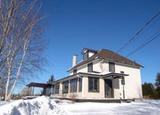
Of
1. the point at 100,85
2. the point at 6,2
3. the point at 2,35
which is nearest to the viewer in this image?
the point at 2,35

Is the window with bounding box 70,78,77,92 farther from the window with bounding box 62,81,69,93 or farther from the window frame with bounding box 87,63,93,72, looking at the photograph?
the window frame with bounding box 87,63,93,72

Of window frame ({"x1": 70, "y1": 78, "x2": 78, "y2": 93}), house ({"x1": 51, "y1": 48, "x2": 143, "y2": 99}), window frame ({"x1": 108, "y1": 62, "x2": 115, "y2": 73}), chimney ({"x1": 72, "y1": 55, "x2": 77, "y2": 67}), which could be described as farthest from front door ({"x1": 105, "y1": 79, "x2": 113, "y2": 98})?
chimney ({"x1": 72, "y1": 55, "x2": 77, "y2": 67})

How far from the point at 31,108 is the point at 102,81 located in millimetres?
16852

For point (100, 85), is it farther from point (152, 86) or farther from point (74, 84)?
point (152, 86)

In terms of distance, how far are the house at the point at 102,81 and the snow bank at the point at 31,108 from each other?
13695mm

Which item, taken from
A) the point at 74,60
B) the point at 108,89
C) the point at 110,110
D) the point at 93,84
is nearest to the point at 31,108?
the point at 110,110

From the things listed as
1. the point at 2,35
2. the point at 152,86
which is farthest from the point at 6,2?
the point at 152,86

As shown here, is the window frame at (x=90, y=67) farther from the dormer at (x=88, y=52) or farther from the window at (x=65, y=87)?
the window at (x=65, y=87)

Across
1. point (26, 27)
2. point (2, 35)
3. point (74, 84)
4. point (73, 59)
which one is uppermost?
point (73, 59)

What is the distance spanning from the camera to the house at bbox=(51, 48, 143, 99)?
70.1 feet

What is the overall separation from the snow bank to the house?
539 inches

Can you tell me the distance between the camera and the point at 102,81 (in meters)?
22.4

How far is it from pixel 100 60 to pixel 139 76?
24.6 ft

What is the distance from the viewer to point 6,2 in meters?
7.30
